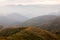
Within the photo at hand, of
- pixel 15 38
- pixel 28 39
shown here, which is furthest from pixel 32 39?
pixel 15 38

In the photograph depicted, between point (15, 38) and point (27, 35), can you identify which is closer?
point (15, 38)

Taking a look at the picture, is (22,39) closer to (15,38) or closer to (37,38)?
(15,38)

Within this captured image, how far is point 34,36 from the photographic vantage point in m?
44.3

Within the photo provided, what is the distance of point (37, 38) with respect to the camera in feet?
142

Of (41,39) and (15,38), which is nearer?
(15,38)

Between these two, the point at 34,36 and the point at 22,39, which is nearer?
the point at 22,39

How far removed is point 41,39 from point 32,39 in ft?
10.3

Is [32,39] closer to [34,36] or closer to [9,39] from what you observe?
[34,36]

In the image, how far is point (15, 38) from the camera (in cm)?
4000

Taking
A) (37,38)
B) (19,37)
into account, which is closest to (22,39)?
(19,37)

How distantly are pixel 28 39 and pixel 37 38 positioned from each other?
3.67m

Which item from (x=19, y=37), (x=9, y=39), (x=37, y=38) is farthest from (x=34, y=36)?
(x=9, y=39)

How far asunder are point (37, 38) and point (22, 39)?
18.7ft

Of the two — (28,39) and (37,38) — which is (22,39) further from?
(37,38)
